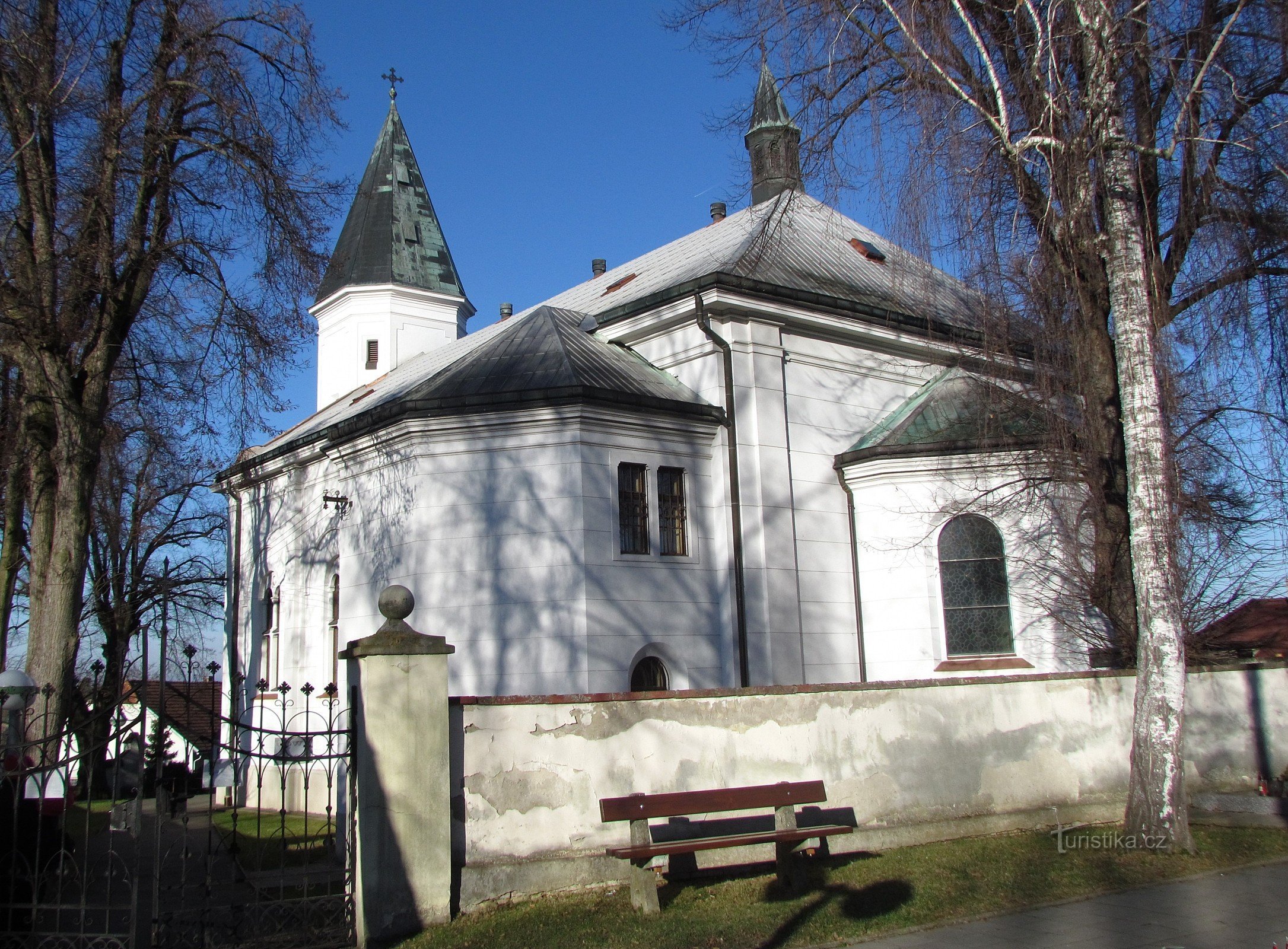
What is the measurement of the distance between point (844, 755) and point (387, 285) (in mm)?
24275

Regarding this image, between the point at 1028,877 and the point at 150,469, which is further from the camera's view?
the point at 150,469

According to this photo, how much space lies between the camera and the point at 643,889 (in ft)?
25.5

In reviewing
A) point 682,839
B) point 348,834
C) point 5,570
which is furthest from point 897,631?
point 5,570

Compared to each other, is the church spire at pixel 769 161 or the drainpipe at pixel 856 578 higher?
the church spire at pixel 769 161

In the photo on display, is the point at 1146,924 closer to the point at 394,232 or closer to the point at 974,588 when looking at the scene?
the point at 974,588

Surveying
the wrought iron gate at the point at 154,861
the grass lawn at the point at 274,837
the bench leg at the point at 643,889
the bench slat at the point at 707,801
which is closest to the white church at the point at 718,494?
the grass lawn at the point at 274,837

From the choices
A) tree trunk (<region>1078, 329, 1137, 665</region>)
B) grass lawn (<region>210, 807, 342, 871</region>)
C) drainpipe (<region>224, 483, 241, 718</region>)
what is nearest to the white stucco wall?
grass lawn (<region>210, 807, 342, 871</region>)

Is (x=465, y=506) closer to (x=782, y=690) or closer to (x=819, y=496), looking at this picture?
(x=819, y=496)

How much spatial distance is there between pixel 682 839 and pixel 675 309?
369 inches

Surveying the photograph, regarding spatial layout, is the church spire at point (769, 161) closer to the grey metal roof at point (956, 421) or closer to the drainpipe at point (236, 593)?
the grey metal roof at point (956, 421)

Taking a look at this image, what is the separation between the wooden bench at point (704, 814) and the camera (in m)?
7.79

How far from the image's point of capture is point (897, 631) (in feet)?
53.2

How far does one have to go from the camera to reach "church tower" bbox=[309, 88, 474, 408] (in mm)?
30812

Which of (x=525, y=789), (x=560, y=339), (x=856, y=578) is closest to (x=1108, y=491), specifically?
(x=856, y=578)
